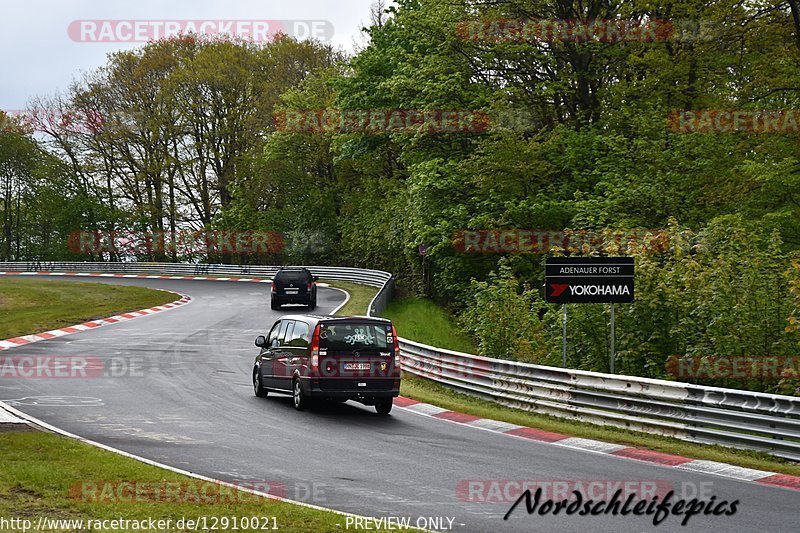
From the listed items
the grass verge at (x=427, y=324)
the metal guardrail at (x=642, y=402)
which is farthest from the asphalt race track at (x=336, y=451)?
the grass verge at (x=427, y=324)

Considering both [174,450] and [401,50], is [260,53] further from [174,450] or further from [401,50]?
[174,450]

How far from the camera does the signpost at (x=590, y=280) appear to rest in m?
17.1

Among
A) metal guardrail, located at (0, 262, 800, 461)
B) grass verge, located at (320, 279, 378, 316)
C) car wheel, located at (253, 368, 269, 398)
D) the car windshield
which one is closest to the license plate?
the car windshield

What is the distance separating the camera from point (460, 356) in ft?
65.5

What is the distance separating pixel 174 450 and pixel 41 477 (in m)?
2.73

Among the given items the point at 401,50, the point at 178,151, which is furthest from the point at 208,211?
the point at 401,50

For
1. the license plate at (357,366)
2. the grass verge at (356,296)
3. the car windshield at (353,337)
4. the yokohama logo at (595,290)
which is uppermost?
the yokohama logo at (595,290)

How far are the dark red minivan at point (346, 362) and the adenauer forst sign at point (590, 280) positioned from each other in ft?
10.5

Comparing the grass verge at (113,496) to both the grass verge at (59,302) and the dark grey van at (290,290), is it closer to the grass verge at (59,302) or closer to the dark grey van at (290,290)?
the grass verge at (59,302)

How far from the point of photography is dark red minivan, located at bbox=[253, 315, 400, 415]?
1614 centimetres

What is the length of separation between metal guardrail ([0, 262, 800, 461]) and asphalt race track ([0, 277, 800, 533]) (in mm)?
1912

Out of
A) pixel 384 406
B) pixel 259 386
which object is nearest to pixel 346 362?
pixel 384 406

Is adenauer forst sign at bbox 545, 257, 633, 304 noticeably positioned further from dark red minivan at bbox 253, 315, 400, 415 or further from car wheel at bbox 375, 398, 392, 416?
car wheel at bbox 375, 398, 392, 416

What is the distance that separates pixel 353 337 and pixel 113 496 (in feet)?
24.5
